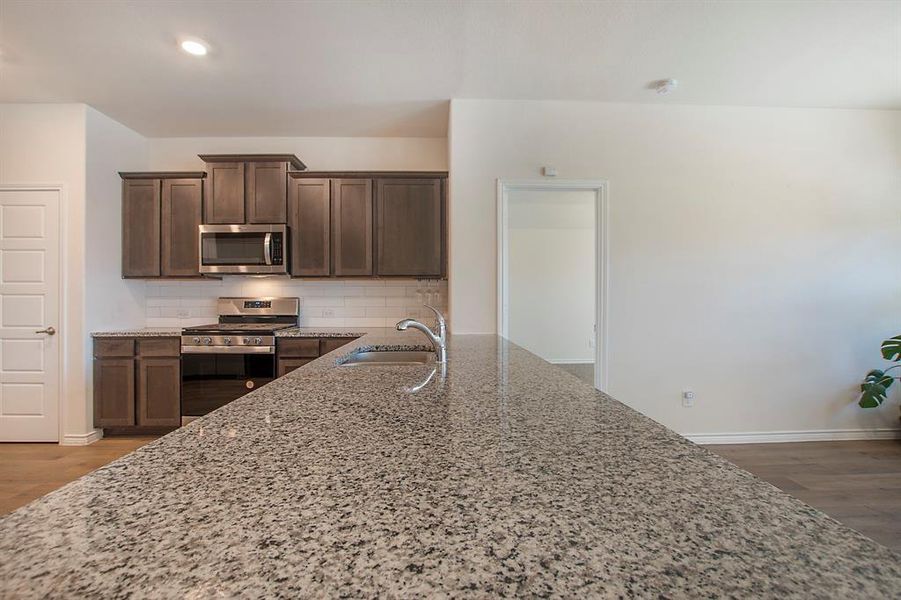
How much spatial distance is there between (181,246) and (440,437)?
12.2 feet

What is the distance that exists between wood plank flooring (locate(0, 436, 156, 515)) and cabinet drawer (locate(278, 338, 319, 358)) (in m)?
1.43

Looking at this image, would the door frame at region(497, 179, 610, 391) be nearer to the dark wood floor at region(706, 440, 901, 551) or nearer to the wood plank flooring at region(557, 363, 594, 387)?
the dark wood floor at region(706, 440, 901, 551)

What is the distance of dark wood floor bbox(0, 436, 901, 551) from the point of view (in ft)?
7.29

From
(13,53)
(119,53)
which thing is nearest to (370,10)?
(119,53)

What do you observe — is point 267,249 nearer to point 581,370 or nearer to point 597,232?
point 597,232

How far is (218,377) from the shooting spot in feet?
10.1

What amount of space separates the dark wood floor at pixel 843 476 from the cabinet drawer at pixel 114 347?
491cm

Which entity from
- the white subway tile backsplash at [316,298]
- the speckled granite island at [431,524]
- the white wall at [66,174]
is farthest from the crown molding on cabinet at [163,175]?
the speckled granite island at [431,524]

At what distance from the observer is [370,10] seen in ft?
6.63

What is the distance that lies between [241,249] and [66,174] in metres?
1.45

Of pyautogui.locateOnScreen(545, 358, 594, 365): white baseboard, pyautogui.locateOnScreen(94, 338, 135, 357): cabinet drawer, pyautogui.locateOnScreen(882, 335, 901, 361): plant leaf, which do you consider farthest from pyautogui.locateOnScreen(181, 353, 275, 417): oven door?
pyautogui.locateOnScreen(882, 335, 901, 361): plant leaf

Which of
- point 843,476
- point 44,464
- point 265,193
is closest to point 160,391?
point 44,464

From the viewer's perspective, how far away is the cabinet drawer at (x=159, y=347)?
3.15 metres

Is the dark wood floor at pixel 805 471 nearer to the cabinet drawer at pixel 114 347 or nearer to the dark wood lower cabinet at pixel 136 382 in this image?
the dark wood lower cabinet at pixel 136 382
